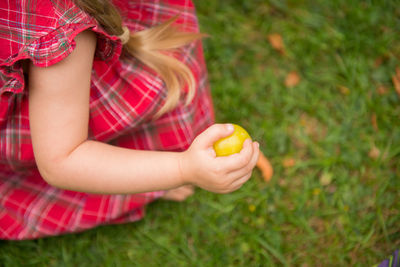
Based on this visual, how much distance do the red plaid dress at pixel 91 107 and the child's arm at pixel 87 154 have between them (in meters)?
0.06

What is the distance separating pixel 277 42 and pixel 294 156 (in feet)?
2.09

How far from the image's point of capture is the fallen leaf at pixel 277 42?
2005 mm

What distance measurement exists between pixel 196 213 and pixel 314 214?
51 centimetres

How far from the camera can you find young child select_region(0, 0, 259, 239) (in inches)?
39.8

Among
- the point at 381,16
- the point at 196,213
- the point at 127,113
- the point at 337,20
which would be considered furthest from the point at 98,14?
the point at 381,16

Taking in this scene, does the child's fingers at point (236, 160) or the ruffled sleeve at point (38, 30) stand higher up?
the ruffled sleeve at point (38, 30)

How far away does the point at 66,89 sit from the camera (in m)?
1.03

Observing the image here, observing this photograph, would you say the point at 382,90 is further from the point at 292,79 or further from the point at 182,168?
the point at 182,168

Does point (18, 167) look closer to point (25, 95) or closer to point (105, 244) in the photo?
point (25, 95)

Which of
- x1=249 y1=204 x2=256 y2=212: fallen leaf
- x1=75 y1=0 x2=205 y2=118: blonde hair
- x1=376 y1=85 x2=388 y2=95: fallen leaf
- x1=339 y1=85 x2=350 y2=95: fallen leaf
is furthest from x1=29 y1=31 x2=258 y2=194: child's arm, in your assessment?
x1=376 y1=85 x2=388 y2=95: fallen leaf

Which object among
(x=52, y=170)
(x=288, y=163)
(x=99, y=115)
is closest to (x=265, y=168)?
(x=288, y=163)

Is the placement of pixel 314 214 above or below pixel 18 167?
below

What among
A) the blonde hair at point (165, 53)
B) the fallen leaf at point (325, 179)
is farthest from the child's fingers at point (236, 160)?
the fallen leaf at point (325, 179)

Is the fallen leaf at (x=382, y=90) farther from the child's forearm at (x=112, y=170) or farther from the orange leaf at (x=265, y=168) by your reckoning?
the child's forearm at (x=112, y=170)
